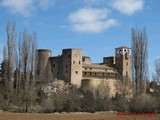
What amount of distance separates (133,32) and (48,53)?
114 feet

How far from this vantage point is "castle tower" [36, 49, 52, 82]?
73.3 m

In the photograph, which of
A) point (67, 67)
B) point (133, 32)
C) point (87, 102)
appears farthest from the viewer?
point (67, 67)

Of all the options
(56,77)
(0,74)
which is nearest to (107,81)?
(56,77)

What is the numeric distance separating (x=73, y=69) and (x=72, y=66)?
2.27 feet

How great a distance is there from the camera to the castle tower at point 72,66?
241 ft

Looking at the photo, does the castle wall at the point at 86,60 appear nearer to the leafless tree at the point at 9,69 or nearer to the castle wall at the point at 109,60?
the castle wall at the point at 109,60

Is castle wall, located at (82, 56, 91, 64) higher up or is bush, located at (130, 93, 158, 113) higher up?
castle wall, located at (82, 56, 91, 64)

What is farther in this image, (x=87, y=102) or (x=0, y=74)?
(x=0, y=74)

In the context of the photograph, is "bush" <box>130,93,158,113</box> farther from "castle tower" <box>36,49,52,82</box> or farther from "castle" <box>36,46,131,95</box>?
"castle tower" <box>36,49,52,82</box>

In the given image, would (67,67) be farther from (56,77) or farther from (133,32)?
(133,32)

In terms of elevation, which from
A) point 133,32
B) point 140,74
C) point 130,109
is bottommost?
point 130,109

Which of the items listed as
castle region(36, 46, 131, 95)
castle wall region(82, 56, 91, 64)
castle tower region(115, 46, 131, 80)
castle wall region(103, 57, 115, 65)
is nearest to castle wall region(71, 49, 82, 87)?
castle region(36, 46, 131, 95)

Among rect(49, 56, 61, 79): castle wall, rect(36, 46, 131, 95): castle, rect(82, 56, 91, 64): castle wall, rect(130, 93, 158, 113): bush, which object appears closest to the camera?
rect(130, 93, 158, 113): bush

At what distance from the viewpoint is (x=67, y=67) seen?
74562 millimetres
